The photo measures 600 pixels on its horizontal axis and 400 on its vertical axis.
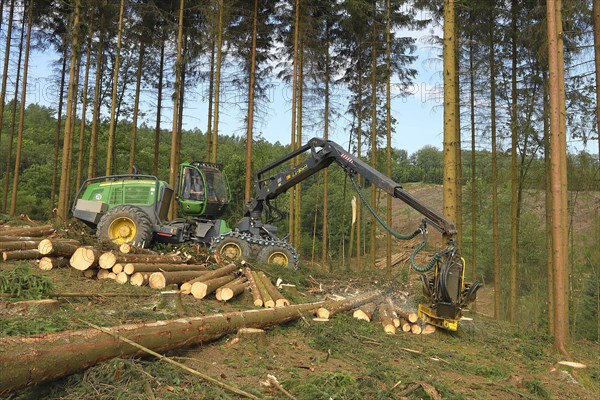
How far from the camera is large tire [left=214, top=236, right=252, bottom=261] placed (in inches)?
421

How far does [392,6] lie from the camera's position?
687 inches

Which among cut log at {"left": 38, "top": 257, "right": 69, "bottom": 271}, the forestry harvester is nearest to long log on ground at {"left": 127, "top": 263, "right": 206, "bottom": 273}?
the forestry harvester

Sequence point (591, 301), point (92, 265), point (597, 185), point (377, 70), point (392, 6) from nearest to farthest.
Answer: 1. point (92, 265)
2. point (597, 185)
3. point (392, 6)
4. point (377, 70)
5. point (591, 301)

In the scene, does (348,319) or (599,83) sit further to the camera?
(599,83)

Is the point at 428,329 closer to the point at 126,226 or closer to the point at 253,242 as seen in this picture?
the point at 253,242

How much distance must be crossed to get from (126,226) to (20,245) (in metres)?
2.60

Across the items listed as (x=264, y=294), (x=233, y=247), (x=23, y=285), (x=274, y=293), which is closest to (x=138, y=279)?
(x=23, y=285)

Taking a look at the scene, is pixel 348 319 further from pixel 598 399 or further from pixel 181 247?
pixel 181 247

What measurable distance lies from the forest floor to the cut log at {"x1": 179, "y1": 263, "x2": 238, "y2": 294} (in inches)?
9.1

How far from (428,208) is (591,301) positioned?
18.3 metres

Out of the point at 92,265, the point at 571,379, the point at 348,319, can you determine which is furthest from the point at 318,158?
the point at 571,379

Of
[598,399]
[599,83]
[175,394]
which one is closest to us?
[175,394]

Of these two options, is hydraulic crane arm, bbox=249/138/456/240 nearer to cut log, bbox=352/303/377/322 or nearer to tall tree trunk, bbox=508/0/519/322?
cut log, bbox=352/303/377/322

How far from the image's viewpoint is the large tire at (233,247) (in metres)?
10.7
